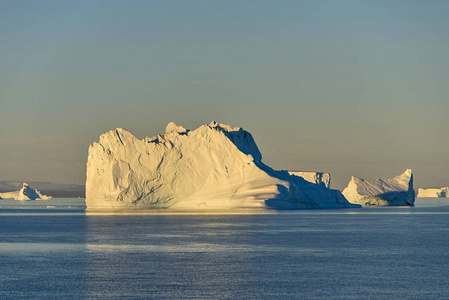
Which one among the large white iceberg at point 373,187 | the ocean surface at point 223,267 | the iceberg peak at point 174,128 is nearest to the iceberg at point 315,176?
the large white iceberg at point 373,187

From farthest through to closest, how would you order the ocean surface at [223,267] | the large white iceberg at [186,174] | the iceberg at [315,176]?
1. the iceberg at [315,176]
2. the large white iceberg at [186,174]
3. the ocean surface at [223,267]

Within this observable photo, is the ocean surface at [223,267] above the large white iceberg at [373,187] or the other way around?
the other way around

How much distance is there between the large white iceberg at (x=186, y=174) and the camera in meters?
78.1

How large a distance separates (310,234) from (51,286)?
23.2 meters

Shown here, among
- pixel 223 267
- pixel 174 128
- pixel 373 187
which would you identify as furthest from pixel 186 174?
pixel 373 187

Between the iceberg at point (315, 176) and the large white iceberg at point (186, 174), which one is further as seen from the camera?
the iceberg at point (315, 176)

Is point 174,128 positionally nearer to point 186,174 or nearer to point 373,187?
point 186,174

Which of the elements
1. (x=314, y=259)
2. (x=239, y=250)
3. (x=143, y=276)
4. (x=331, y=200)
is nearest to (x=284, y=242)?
(x=239, y=250)

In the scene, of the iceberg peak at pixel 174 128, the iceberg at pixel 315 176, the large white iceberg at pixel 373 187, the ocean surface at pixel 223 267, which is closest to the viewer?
the ocean surface at pixel 223 267

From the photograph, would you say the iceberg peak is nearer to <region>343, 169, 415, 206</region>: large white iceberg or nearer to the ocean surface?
the ocean surface

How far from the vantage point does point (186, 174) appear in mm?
79938

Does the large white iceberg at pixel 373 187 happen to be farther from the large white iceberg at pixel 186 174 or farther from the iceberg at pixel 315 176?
the large white iceberg at pixel 186 174

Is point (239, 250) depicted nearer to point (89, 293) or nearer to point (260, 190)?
point (89, 293)

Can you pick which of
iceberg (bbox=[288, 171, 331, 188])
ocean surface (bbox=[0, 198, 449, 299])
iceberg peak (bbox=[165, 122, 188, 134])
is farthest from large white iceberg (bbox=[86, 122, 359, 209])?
ocean surface (bbox=[0, 198, 449, 299])
